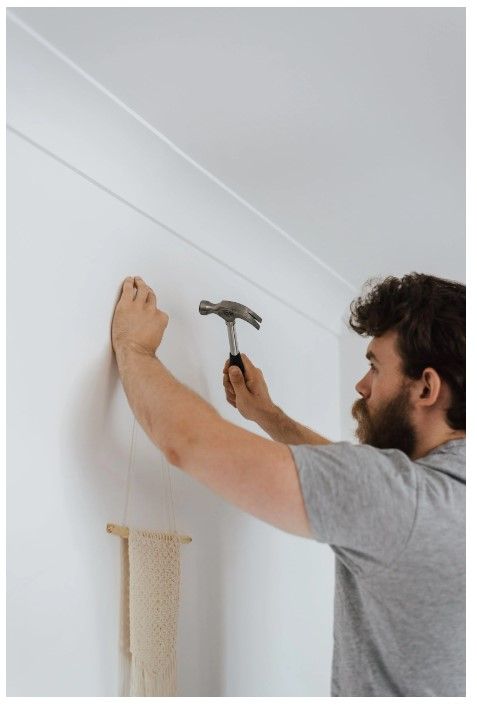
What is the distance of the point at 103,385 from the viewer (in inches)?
56.4

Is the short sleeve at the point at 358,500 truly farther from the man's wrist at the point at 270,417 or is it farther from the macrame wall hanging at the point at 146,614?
the man's wrist at the point at 270,417

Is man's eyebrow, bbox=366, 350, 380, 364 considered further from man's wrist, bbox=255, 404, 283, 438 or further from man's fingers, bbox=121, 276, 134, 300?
man's fingers, bbox=121, 276, 134, 300

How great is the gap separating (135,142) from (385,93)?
49 centimetres

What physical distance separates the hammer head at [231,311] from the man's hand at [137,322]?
0.54ft

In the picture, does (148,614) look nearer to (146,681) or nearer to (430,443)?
(146,681)

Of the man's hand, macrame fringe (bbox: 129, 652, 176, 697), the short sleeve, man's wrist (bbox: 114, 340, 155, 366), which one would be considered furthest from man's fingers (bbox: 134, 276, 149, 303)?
macrame fringe (bbox: 129, 652, 176, 697)

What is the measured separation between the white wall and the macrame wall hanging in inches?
1.2

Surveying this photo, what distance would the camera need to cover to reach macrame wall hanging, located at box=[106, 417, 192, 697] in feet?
4.46

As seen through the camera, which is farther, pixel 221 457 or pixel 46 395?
pixel 46 395

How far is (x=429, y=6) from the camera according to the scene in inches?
47.1

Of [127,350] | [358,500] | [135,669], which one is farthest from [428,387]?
[135,669]
